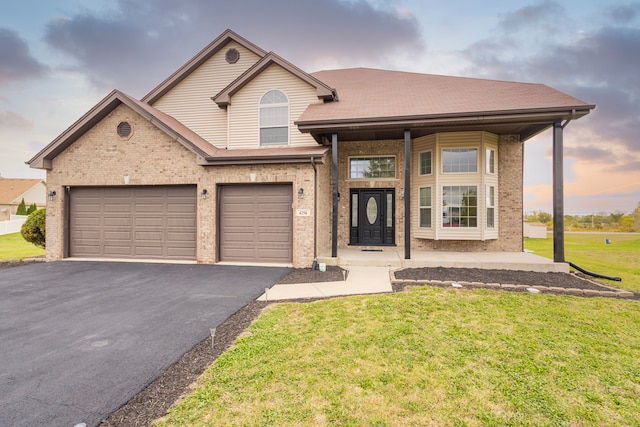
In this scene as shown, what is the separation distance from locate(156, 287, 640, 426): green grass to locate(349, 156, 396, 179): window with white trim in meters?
6.91

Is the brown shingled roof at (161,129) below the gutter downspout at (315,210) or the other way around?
the other way around

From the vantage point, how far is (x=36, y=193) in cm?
3547

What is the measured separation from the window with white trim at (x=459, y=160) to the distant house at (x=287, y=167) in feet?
0.12

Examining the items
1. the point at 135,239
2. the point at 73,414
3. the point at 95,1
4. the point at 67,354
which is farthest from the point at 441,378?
the point at 95,1

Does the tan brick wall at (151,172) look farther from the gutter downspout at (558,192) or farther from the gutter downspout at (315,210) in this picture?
the gutter downspout at (558,192)

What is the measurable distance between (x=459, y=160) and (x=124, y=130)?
11.6m

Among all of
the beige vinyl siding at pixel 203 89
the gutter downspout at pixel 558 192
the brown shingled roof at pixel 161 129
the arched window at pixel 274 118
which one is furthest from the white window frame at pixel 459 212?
the beige vinyl siding at pixel 203 89

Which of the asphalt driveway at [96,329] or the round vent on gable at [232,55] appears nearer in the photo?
the asphalt driveway at [96,329]

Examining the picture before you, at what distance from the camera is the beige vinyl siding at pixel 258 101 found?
33.8ft

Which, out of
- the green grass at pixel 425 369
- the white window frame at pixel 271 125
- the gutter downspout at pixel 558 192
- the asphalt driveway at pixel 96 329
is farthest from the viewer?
the white window frame at pixel 271 125

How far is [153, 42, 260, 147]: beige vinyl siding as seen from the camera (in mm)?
11555

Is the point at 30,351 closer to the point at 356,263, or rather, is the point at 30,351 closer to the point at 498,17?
the point at 356,263

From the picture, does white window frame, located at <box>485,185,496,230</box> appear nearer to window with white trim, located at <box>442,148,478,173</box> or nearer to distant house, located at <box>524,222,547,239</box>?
window with white trim, located at <box>442,148,478,173</box>

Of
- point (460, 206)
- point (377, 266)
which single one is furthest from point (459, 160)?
point (377, 266)
